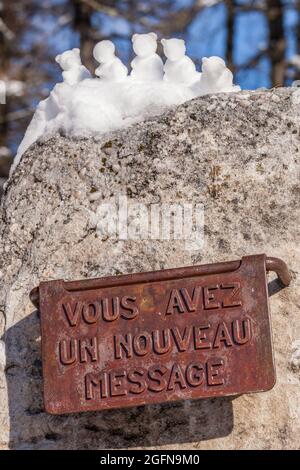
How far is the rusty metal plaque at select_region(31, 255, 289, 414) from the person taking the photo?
2.18 meters

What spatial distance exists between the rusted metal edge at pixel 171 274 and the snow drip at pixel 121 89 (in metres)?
0.53

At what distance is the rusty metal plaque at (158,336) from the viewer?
2184 mm

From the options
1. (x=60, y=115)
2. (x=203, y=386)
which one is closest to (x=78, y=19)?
(x=60, y=115)

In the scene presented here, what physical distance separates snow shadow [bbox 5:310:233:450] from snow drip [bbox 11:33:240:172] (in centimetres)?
60

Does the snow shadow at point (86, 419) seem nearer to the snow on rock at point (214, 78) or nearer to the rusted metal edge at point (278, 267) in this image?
the rusted metal edge at point (278, 267)

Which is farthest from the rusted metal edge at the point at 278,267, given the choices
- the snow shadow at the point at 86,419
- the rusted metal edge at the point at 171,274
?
the snow shadow at the point at 86,419

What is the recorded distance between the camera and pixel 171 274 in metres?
2.24

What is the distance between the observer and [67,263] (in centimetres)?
250

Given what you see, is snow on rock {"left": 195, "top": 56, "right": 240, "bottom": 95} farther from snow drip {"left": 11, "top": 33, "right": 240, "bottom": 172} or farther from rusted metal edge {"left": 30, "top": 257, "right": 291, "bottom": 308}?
rusted metal edge {"left": 30, "top": 257, "right": 291, "bottom": 308}

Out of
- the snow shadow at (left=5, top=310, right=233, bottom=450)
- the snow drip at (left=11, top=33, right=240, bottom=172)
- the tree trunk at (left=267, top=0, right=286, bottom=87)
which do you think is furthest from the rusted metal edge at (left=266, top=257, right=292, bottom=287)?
the tree trunk at (left=267, top=0, right=286, bottom=87)

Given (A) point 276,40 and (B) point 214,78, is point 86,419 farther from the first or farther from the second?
(A) point 276,40

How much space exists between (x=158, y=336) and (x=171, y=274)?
0.16m

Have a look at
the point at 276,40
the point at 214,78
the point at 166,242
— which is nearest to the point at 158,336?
the point at 166,242
